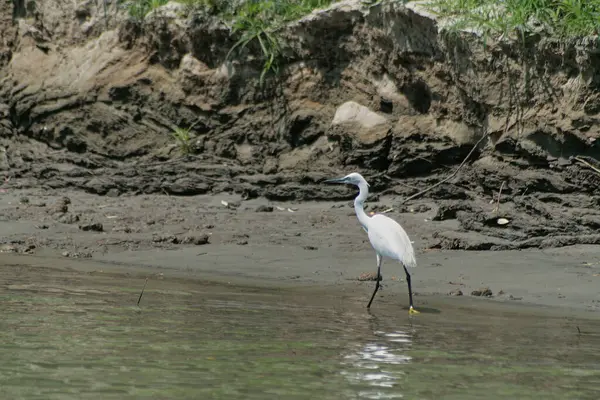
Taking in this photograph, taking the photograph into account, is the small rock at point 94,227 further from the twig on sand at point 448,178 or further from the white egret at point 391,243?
the white egret at point 391,243

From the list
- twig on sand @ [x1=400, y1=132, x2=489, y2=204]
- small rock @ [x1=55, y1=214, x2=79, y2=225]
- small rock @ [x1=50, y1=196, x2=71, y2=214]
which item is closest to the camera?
twig on sand @ [x1=400, y1=132, x2=489, y2=204]

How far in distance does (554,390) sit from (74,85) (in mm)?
9197

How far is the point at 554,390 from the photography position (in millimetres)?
4633

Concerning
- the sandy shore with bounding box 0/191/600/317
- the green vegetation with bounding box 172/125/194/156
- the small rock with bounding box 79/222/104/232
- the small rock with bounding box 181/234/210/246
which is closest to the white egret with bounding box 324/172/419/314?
the sandy shore with bounding box 0/191/600/317

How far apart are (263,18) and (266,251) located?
3642mm

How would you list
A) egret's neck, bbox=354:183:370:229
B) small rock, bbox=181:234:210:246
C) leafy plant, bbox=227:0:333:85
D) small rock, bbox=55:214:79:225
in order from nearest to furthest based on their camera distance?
1. egret's neck, bbox=354:183:370:229
2. small rock, bbox=181:234:210:246
3. small rock, bbox=55:214:79:225
4. leafy plant, bbox=227:0:333:85

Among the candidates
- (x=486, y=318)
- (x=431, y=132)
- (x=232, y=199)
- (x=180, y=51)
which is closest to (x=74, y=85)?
(x=180, y=51)

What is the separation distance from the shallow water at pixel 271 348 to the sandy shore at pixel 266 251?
0.58 metres

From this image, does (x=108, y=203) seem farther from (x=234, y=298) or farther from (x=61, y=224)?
(x=234, y=298)

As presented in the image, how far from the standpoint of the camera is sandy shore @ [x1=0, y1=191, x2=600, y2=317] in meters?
7.52

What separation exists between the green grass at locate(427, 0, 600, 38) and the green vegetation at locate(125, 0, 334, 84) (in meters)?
1.95

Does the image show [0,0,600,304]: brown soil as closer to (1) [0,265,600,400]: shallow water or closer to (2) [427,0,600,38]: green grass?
(2) [427,0,600,38]: green grass

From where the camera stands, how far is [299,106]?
1131 cm

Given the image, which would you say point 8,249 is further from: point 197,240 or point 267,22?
point 267,22
